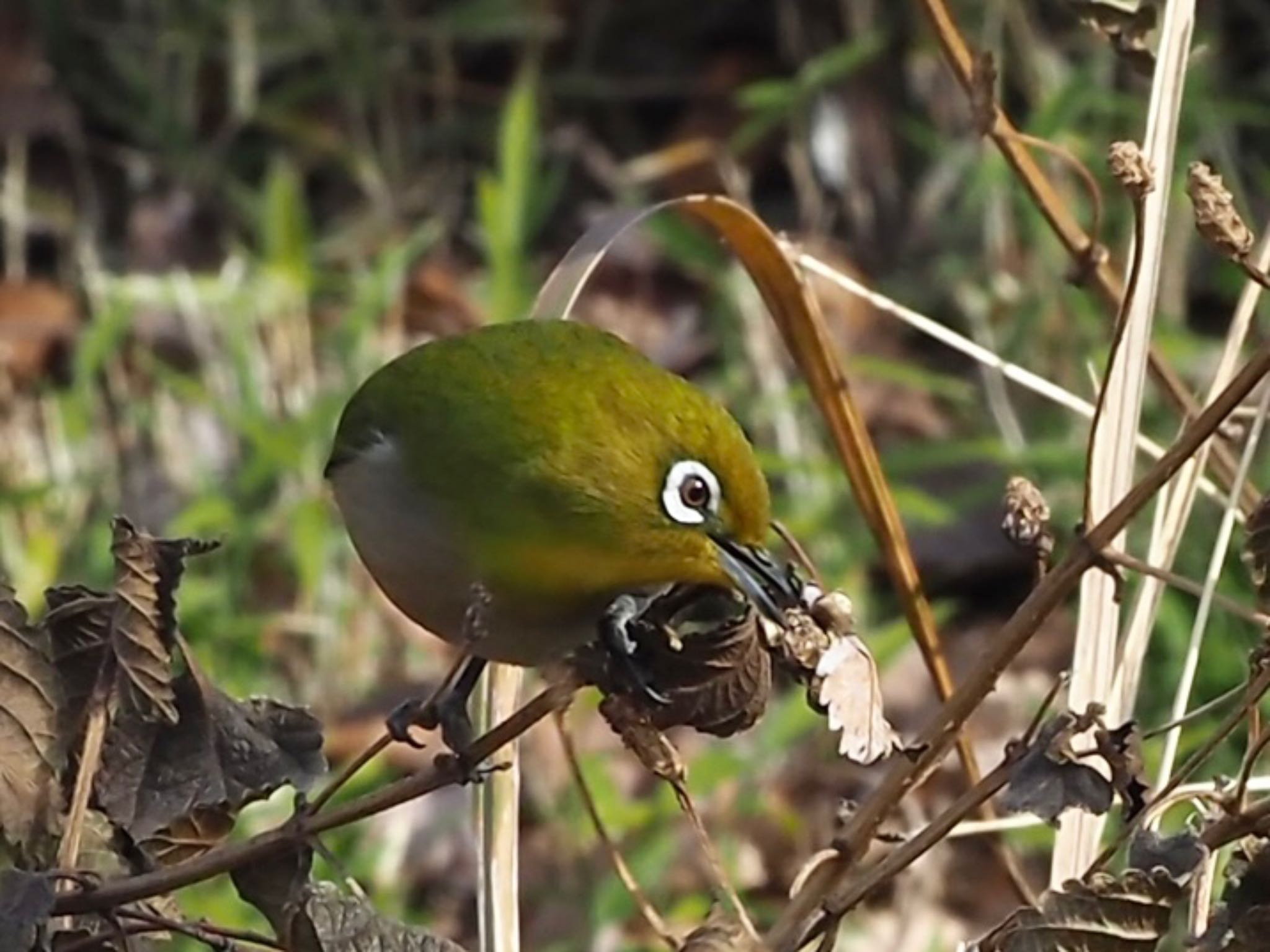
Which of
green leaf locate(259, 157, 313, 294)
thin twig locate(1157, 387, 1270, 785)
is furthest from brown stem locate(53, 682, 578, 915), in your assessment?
green leaf locate(259, 157, 313, 294)

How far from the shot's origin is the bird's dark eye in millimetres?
1914

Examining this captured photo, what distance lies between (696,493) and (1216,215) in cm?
60

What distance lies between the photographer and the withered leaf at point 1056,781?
133 centimetres

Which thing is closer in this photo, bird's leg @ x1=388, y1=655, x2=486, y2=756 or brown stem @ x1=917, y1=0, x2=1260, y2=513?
bird's leg @ x1=388, y1=655, x2=486, y2=756

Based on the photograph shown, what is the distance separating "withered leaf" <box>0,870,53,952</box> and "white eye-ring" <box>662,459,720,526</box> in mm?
708

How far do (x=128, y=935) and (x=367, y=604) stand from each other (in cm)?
278

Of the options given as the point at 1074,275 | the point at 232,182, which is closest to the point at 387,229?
the point at 232,182

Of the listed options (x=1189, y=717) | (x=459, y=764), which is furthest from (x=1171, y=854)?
(x=459, y=764)

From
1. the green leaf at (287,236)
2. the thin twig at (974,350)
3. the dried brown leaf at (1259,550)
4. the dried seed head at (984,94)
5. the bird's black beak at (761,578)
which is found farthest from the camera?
the green leaf at (287,236)

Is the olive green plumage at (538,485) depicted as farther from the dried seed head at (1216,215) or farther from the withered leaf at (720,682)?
the dried seed head at (1216,215)

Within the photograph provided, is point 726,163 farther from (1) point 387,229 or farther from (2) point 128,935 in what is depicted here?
(2) point 128,935

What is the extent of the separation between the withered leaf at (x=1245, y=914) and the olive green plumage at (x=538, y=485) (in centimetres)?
57

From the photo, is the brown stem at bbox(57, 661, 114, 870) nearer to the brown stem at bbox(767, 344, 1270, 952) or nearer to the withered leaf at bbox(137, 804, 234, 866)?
the withered leaf at bbox(137, 804, 234, 866)

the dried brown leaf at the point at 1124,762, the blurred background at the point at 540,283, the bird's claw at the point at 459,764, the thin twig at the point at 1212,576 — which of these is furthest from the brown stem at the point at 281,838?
the blurred background at the point at 540,283
